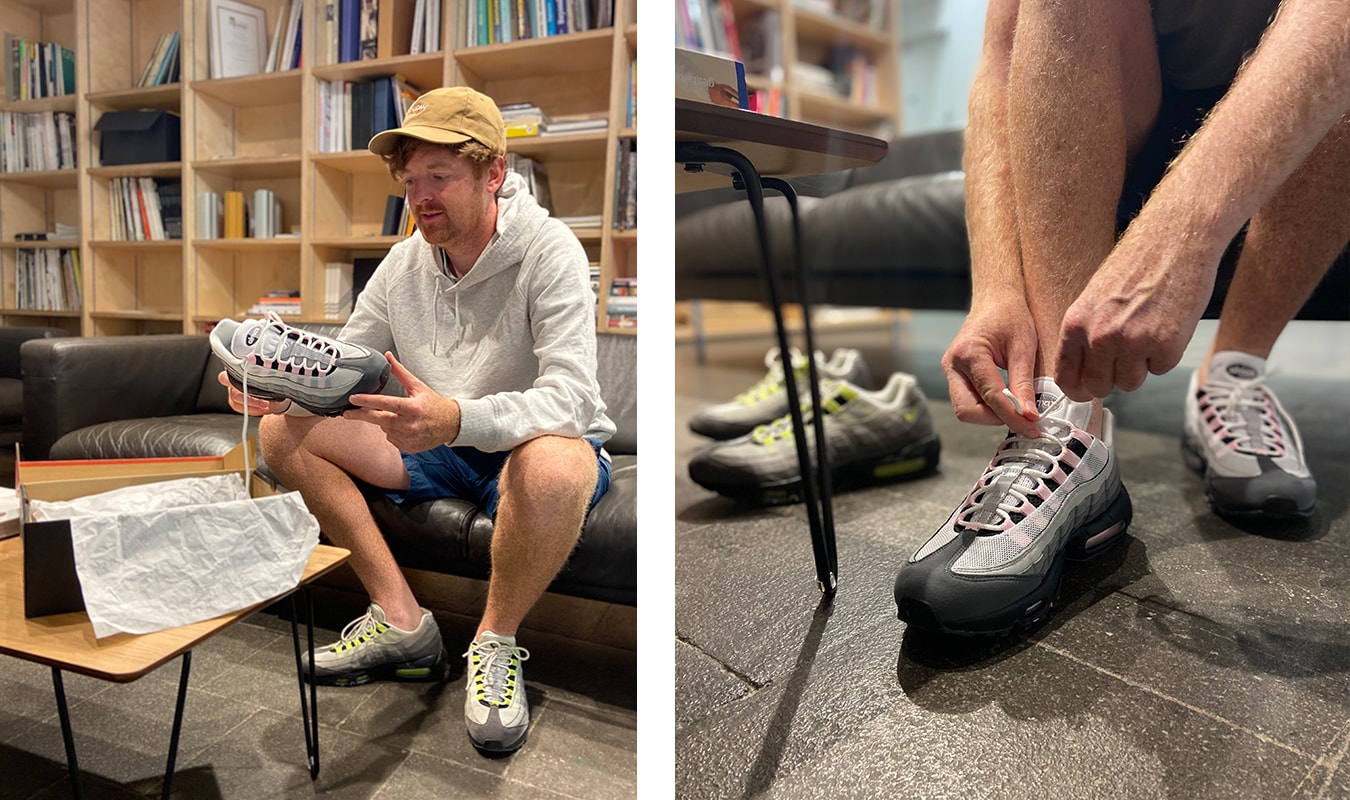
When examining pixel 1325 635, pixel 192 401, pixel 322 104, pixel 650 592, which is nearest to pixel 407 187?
pixel 322 104

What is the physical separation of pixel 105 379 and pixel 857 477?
90 centimetres

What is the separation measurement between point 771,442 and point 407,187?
68 cm

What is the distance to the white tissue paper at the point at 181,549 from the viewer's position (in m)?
0.59

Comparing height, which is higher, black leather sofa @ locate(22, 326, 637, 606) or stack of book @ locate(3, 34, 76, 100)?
stack of book @ locate(3, 34, 76, 100)

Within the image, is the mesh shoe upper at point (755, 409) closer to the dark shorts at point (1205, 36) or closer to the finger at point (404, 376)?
the finger at point (404, 376)

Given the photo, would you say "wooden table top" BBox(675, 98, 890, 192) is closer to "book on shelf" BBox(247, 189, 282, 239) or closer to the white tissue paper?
"book on shelf" BBox(247, 189, 282, 239)

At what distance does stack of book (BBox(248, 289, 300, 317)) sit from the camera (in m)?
0.72

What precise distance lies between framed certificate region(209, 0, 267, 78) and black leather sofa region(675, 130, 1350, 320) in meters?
0.85

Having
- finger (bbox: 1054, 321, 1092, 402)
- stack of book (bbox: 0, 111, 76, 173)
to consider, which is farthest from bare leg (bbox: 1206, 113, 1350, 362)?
stack of book (bbox: 0, 111, 76, 173)

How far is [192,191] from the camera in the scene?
0.77 m

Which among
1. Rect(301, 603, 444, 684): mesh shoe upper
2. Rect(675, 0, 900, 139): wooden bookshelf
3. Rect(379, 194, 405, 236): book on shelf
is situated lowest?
Rect(301, 603, 444, 684): mesh shoe upper

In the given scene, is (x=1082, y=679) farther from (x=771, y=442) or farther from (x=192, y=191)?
(x=192, y=191)

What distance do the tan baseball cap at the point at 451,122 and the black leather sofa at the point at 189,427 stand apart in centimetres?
21

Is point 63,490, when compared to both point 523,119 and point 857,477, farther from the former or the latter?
point 857,477
